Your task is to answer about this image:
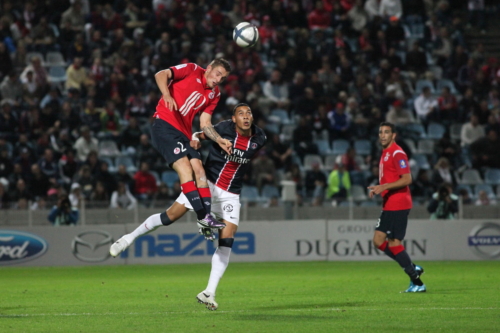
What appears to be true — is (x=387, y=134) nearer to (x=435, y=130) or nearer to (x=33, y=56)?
(x=435, y=130)

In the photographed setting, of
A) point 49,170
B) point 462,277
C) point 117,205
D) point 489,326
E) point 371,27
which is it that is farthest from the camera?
point 371,27

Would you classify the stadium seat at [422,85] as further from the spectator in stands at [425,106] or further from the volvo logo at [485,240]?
the volvo logo at [485,240]

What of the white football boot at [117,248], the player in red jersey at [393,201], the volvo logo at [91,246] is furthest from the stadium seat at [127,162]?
the white football boot at [117,248]

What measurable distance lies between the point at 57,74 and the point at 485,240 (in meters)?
11.8

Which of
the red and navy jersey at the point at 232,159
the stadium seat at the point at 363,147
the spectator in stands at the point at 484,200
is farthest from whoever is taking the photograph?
the stadium seat at the point at 363,147

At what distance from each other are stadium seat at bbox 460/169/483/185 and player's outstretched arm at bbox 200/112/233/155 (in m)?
12.4

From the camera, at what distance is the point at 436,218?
18.0m

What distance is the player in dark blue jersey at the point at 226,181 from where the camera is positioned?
9172 mm

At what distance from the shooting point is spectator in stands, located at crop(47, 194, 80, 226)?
16.9 m

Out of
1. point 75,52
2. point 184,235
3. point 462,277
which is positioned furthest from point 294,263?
point 75,52

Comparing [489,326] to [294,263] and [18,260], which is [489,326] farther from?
[18,260]

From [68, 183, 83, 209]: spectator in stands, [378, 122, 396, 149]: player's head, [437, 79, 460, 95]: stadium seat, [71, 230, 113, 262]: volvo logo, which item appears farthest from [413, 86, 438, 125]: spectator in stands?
[378, 122, 396, 149]: player's head

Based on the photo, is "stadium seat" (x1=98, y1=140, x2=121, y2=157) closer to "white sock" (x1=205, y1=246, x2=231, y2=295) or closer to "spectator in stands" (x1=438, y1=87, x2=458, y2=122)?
"spectator in stands" (x1=438, y1=87, x2=458, y2=122)

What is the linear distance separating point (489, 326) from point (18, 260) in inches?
484
